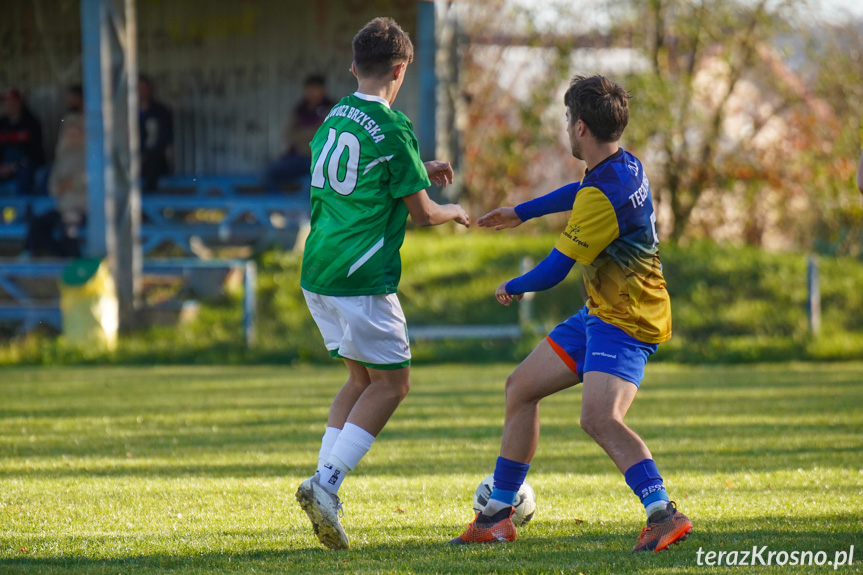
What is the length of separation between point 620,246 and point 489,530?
1.20 meters

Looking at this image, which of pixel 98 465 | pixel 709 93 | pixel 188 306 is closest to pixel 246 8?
pixel 188 306

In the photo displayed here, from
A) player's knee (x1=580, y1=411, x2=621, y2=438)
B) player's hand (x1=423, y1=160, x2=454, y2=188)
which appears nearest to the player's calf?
player's knee (x1=580, y1=411, x2=621, y2=438)

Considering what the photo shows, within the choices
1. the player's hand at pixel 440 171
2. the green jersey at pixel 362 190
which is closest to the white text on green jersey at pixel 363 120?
the green jersey at pixel 362 190

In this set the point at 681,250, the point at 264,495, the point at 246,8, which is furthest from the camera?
the point at 246,8

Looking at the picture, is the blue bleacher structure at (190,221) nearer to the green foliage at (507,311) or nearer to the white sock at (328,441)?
the green foliage at (507,311)

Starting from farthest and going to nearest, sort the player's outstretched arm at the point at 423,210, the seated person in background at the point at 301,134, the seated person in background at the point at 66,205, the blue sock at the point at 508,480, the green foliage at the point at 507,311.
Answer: the seated person in background at the point at 301,134
the seated person in background at the point at 66,205
the green foliage at the point at 507,311
the blue sock at the point at 508,480
the player's outstretched arm at the point at 423,210

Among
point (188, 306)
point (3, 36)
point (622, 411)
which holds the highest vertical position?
point (3, 36)

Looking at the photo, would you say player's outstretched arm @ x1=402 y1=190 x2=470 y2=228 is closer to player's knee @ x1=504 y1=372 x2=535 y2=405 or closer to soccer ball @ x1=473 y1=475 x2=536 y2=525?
player's knee @ x1=504 y1=372 x2=535 y2=405

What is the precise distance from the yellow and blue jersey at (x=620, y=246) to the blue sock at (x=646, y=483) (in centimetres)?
48

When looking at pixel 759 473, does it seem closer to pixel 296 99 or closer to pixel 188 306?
pixel 188 306

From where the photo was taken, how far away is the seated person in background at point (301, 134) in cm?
1714

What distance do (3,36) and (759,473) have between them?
57.2 feet

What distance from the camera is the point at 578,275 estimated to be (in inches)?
607

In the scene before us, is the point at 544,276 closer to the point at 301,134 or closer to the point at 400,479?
the point at 400,479
